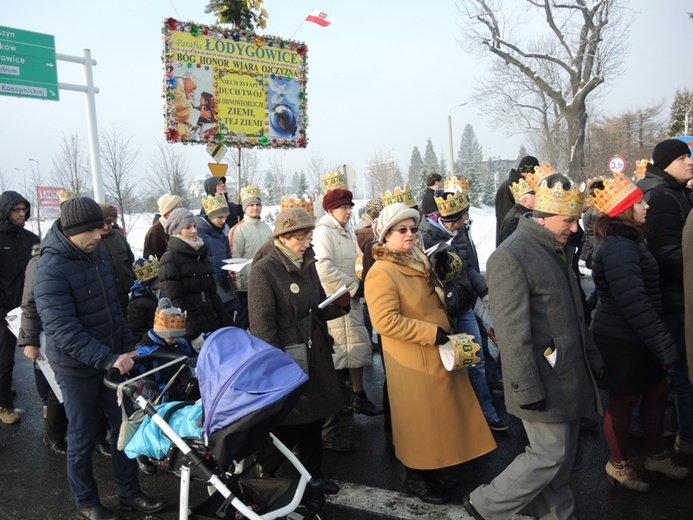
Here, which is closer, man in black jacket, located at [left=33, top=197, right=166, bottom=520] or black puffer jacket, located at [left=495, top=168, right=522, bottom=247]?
man in black jacket, located at [left=33, top=197, right=166, bottom=520]

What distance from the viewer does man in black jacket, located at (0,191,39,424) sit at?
5848 millimetres

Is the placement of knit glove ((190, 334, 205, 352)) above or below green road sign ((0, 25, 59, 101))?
below

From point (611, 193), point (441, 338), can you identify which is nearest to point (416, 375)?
point (441, 338)

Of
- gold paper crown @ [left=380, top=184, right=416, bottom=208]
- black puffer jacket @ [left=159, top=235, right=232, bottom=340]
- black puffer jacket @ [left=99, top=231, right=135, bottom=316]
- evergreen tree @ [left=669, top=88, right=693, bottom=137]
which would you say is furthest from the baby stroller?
evergreen tree @ [left=669, top=88, right=693, bottom=137]

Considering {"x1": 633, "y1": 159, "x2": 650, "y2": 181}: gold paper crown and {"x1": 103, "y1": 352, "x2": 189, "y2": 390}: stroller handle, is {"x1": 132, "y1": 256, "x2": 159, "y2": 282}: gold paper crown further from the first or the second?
{"x1": 633, "y1": 159, "x2": 650, "y2": 181}: gold paper crown

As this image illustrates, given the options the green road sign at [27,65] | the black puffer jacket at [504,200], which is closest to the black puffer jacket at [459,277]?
the black puffer jacket at [504,200]

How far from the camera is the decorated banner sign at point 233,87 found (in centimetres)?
1007

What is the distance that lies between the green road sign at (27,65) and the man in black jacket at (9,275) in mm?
7103

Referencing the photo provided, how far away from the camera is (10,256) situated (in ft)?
19.5

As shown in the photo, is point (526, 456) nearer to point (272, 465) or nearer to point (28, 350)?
point (272, 465)

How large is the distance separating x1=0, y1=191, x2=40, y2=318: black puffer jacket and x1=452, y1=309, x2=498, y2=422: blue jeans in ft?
16.1

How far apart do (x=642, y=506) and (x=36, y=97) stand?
521 inches

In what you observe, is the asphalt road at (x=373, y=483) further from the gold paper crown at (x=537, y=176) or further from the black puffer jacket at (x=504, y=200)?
the black puffer jacket at (x=504, y=200)

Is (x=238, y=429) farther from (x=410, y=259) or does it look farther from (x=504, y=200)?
(x=504, y=200)
